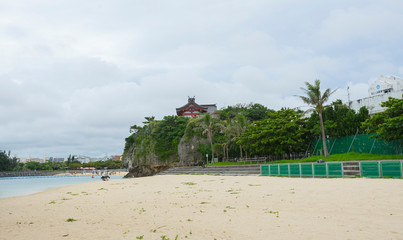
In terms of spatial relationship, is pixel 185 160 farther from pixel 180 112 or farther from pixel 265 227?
pixel 265 227

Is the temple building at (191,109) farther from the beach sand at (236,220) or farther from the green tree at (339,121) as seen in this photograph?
the beach sand at (236,220)

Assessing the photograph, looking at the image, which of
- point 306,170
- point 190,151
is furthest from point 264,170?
point 190,151

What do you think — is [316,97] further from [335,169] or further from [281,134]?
[335,169]

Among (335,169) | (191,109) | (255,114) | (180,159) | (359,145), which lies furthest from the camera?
(191,109)

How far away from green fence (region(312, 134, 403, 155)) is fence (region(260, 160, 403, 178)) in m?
11.1

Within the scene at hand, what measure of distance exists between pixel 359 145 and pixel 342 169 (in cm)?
1323

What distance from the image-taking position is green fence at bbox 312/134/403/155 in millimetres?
25266

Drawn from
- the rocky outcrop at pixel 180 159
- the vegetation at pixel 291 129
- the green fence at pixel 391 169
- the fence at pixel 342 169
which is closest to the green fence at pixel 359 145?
the vegetation at pixel 291 129

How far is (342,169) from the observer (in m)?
17.6

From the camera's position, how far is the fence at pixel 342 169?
15039mm

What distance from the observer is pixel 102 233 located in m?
6.18

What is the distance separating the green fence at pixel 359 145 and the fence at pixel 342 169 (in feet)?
36.4

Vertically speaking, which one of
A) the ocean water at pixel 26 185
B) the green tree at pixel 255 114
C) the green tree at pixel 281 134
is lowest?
the ocean water at pixel 26 185

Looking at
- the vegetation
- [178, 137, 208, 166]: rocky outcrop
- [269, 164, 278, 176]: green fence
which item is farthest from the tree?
[178, 137, 208, 166]: rocky outcrop
